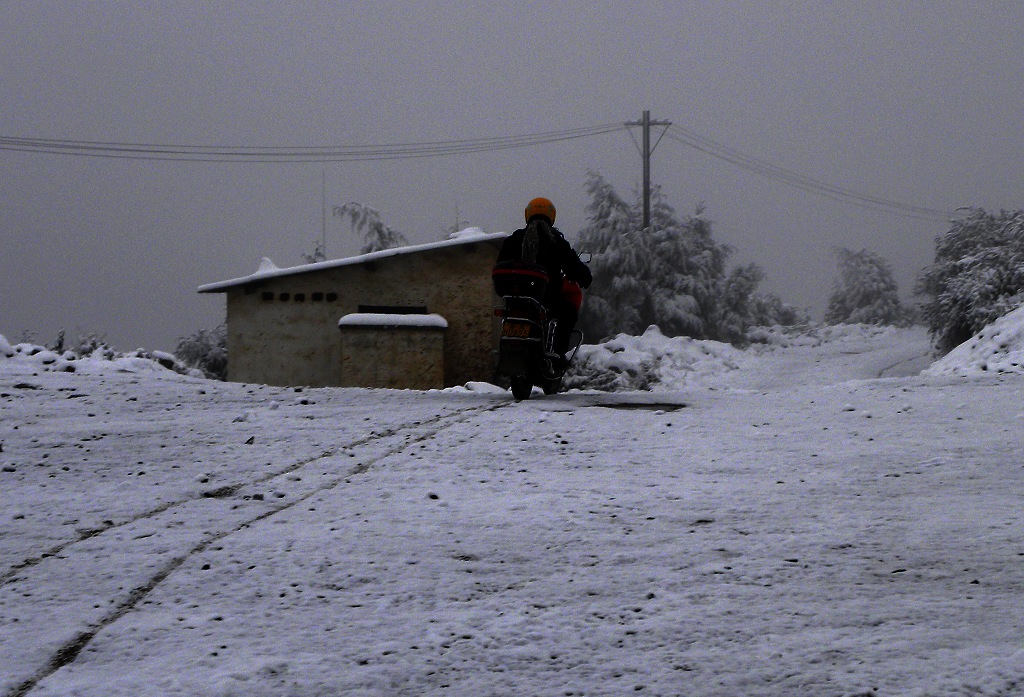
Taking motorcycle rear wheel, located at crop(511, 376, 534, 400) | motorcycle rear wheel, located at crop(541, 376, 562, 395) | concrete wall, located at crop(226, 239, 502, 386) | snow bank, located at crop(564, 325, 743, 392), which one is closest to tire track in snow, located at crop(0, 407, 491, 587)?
motorcycle rear wheel, located at crop(511, 376, 534, 400)

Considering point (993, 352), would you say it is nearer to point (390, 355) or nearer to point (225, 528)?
point (225, 528)

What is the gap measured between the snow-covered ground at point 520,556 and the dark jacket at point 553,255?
2401mm

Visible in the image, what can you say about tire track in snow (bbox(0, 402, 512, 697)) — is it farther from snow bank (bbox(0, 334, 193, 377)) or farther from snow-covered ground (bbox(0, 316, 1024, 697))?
snow bank (bbox(0, 334, 193, 377))

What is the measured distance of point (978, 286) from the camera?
2136cm

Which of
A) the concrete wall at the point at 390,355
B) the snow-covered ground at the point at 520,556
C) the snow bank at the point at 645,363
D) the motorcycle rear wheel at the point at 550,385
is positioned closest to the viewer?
the snow-covered ground at the point at 520,556

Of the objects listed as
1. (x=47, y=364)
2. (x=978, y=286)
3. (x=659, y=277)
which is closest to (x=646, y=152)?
(x=659, y=277)

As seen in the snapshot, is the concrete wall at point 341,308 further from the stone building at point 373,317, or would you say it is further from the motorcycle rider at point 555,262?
the motorcycle rider at point 555,262

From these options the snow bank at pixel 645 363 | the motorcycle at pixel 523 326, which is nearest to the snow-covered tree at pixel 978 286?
the snow bank at pixel 645 363

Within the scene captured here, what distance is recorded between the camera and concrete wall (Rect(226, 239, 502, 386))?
68.4ft

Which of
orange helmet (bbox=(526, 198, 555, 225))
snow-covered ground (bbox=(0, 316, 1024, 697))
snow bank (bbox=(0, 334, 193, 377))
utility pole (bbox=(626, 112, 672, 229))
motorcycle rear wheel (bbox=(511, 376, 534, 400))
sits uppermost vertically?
utility pole (bbox=(626, 112, 672, 229))

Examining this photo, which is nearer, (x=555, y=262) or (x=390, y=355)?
(x=555, y=262)

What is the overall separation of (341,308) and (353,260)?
1.27 meters

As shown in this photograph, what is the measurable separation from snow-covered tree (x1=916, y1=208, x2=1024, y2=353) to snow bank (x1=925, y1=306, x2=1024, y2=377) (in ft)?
20.5

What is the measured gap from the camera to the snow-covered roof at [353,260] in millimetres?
20672
